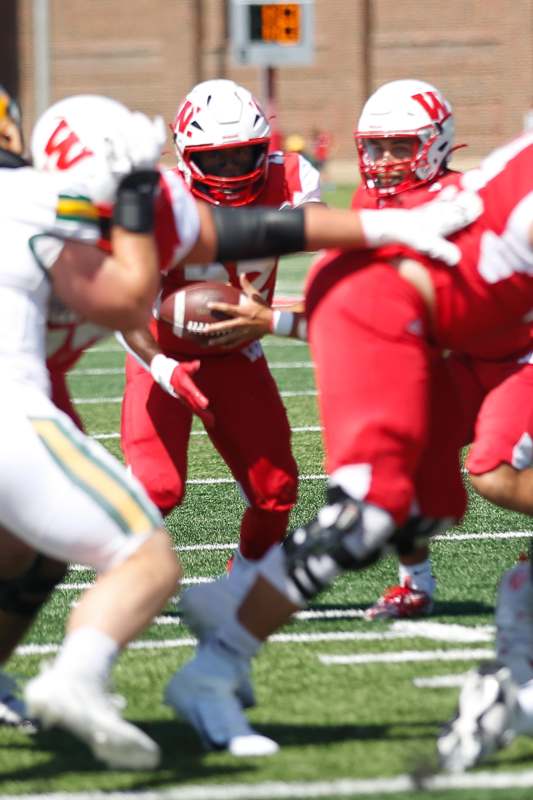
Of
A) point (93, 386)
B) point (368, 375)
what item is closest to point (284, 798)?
point (368, 375)

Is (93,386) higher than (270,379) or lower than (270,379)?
lower

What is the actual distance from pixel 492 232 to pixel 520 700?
106 cm

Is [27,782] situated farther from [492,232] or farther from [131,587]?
[492,232]

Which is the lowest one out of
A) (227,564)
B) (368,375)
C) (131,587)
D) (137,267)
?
(227,564)

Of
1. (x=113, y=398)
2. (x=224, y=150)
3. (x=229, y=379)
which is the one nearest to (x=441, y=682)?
(x=229, y=379)

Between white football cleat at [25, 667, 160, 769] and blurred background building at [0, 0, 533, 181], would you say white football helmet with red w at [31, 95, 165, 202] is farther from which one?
blurred background building at [0, 0, 533, 181]

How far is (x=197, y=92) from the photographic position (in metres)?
5.32

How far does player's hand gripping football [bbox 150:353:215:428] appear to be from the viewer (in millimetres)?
4762

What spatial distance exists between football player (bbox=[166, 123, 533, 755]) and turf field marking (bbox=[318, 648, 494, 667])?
0.82 m

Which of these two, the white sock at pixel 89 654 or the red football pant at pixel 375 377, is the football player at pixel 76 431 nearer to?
the white sock at pixel 89 654

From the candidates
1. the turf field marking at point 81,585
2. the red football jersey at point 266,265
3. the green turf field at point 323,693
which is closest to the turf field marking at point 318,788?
the green turf field at point 323,693

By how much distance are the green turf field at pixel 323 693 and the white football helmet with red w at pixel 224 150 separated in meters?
1.40

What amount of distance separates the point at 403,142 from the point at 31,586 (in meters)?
2.38

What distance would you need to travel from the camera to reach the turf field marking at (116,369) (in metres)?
11.5
